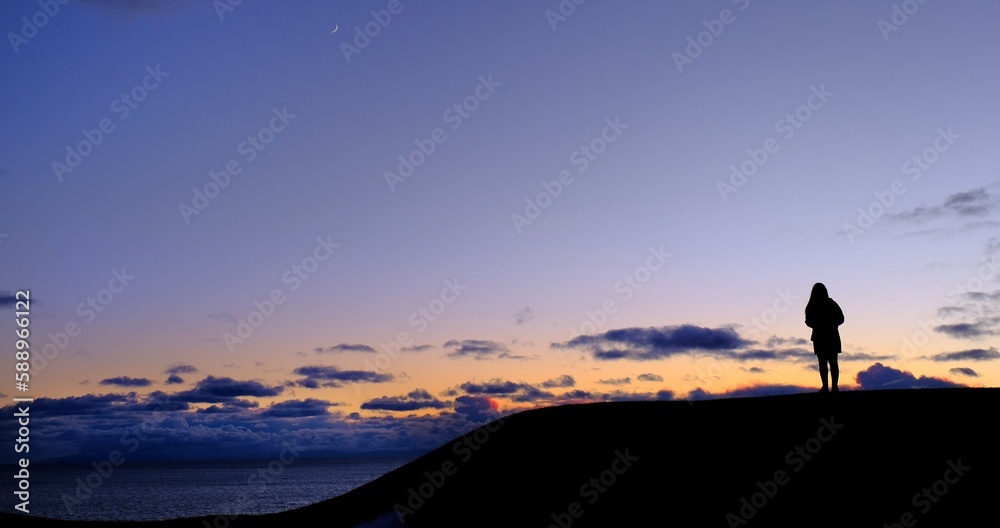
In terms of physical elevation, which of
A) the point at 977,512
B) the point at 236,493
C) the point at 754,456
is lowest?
the point at 977,512

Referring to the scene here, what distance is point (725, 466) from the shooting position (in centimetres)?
1753

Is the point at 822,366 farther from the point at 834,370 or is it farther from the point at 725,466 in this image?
the point at 725,466

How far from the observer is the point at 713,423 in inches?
770

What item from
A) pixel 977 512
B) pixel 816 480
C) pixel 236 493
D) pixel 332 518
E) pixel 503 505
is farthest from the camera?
pixel 236 493

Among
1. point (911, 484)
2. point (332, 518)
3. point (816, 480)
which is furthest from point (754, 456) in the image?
point (332, 518)

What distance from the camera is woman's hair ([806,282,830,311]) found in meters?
19.4

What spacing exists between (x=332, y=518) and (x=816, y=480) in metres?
13.7

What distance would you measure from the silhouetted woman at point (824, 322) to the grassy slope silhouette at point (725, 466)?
115cm

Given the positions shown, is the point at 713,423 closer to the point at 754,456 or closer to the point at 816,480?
the point at 754,456

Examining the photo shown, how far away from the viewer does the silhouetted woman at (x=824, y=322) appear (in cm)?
1925

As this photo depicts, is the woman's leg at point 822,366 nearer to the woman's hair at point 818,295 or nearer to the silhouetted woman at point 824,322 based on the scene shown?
the silhouetted woman at point 824,322

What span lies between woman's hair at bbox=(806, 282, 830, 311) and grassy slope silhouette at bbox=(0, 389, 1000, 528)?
2.28m

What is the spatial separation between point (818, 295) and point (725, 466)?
4876mm

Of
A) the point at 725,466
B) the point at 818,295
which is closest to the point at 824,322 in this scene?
the point at 818,295
